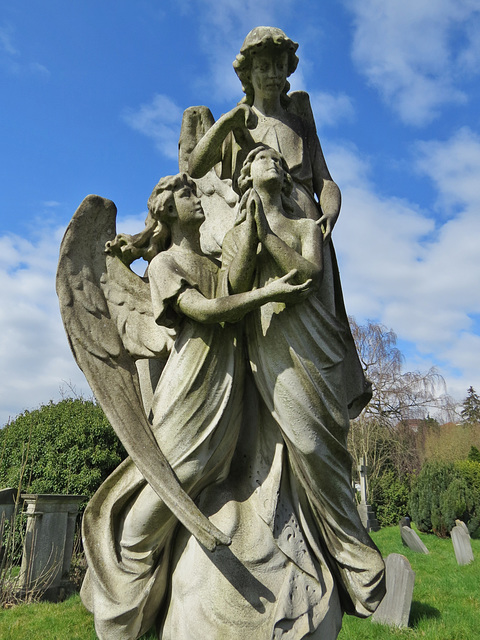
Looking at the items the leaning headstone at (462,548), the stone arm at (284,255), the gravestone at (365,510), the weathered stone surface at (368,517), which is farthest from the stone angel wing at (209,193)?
the gravestone at (365,510)

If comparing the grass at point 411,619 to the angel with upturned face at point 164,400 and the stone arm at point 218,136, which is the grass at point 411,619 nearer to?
the angel with upturned face at point 164,400

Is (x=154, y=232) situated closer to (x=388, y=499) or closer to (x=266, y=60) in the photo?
(x=266, y=60)

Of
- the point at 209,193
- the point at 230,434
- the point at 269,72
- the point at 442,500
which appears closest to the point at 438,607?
the point at 230,434

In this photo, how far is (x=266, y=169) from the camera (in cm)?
279

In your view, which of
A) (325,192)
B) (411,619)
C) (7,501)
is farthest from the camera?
(7,501)

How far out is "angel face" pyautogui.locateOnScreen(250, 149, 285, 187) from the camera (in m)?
2.78

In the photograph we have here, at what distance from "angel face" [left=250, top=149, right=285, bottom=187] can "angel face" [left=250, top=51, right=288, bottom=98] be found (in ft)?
2.27

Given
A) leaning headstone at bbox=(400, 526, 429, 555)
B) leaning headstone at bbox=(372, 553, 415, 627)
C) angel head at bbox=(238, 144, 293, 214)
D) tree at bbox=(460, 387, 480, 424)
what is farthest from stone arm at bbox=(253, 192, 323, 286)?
tree at bbox=(460, 387, 480, 424)

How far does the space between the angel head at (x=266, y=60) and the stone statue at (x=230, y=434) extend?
51cm

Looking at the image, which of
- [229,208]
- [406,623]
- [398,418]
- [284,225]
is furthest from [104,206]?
[398,418]

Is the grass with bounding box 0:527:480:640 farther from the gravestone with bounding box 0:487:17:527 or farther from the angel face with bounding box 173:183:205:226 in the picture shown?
the angel face with bounding box 173:183:205:226

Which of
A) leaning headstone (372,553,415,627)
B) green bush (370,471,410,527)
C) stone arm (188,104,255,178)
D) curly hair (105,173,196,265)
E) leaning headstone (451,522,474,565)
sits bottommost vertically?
leaning headstone (372,553,415,627)

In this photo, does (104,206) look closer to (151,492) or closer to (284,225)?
(284,225)

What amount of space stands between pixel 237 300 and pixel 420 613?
19.8 feet
